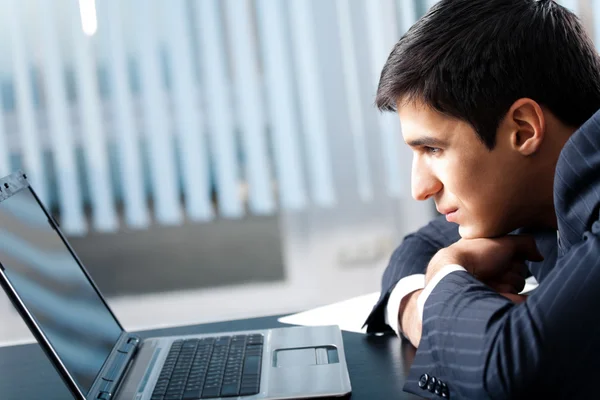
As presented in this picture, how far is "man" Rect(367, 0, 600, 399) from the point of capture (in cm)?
84

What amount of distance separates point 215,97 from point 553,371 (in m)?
2.65

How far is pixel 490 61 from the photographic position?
1.11 metres

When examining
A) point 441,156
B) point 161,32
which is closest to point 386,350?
point 441,156

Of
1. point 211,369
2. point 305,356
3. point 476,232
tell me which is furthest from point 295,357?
point 476,232

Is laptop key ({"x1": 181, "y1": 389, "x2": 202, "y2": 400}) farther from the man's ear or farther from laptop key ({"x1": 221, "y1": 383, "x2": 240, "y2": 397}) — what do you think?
the man's ear

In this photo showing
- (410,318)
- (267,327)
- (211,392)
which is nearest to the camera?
(211,392)

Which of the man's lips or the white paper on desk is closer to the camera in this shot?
the man's lips

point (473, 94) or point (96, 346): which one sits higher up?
point (473, 94)

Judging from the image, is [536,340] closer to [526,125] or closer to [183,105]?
[526,125]

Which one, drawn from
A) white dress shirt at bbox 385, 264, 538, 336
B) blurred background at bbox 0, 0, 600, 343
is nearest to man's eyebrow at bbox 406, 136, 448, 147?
white dress shirt at bbox 385, 264, 538, 336

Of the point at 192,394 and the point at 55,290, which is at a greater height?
the point at 55,290

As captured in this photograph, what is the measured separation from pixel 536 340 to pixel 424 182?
358mm

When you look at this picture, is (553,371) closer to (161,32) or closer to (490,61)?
(490,61)

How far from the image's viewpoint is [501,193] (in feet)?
3.71
